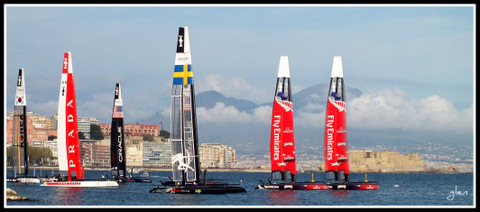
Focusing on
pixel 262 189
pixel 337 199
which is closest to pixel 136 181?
pixel 262 189

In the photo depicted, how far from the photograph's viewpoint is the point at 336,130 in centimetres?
6812

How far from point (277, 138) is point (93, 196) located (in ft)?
47.8

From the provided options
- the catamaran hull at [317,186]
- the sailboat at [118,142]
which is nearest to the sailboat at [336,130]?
the catamaran hull at [317,186]

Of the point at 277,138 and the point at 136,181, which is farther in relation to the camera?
the point at 136,181

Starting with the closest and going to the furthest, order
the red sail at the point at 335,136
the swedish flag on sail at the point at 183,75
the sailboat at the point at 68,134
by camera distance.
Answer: the swedish flag on sail at the point at 183,75
the sailboat at the point at 68,134
the red sail at the point at 335,136

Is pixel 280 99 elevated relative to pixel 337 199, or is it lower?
elevated

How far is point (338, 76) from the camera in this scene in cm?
6756

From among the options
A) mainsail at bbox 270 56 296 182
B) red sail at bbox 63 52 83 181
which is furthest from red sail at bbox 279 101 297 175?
red sail at bbox 63 52 83 181

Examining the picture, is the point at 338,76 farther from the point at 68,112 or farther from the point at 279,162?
the point at 68,112

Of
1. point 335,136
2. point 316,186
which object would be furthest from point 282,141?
point 316,186

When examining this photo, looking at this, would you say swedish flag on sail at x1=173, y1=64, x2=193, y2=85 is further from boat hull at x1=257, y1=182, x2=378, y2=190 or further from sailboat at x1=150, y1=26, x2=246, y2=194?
boat hull at x1=257, y1=182, x2=378, y2=190

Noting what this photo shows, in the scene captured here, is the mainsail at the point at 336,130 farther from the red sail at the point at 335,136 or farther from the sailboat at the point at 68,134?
the sailboat at the point at 68,134

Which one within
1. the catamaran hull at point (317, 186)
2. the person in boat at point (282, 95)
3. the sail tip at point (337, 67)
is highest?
the sail tip at point (337, 67)

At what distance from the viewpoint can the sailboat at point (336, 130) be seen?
67625 millimetres
